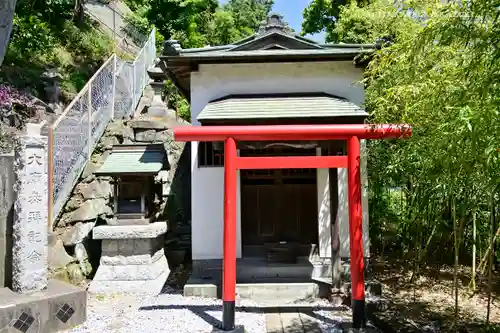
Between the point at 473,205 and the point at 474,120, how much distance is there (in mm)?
2322

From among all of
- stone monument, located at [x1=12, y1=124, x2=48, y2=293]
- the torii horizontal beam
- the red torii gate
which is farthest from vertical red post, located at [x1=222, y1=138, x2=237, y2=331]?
stone monument, located at [x1=12, y1=124, x2=48, y2=293]

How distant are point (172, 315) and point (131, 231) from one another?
2.45 metres

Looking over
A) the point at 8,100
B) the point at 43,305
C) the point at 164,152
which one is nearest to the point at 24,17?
the point at 8,100

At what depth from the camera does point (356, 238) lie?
17.6 feet

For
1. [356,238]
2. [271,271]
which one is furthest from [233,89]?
[356,238]

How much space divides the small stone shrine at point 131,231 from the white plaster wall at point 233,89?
104 centimetres

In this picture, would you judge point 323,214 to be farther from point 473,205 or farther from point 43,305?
point 43,305

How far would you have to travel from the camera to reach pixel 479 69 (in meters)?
3.73

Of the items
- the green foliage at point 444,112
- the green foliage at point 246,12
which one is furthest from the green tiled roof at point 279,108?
the green foliage at point 246,12

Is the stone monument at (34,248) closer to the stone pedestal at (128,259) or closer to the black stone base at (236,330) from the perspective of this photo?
the stone pedestal at (128,259)

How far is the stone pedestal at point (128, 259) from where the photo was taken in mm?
7711

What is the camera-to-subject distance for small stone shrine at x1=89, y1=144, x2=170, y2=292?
25.3 ft

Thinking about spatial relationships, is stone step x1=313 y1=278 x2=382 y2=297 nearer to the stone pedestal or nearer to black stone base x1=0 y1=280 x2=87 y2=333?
the stone pedestal

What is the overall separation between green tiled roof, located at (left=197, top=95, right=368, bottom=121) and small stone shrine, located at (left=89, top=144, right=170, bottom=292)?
1.95m
